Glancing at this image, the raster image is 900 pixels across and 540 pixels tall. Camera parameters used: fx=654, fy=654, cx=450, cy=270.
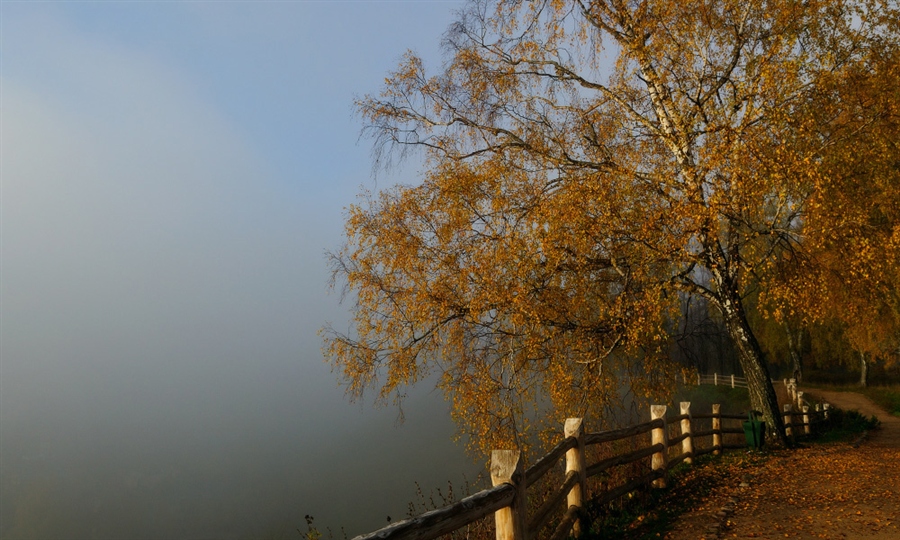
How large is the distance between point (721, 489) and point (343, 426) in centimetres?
3774

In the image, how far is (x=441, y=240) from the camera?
1331cm


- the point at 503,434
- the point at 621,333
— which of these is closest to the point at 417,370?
the point at 503,434

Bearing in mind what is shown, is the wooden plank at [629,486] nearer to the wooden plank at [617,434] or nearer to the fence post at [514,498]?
the wooden plank at [617,434]

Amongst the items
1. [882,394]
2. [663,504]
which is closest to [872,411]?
[882,394]

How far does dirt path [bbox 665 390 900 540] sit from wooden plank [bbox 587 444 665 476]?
0.91 m

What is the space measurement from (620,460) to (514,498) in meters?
3.37

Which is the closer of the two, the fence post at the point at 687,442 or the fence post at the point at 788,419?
the fence post at the point at 687,442

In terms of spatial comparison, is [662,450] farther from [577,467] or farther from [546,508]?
[546,508]

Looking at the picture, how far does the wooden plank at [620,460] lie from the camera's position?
7816 millimetres

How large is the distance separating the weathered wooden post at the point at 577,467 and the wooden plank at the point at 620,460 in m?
0.38

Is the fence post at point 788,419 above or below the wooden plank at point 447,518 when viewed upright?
below

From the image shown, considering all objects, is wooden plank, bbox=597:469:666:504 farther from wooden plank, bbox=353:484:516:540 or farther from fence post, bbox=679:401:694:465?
wooden plank, bbox=353:484:516:540

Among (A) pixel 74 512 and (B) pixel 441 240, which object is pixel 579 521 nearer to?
(B) pixel 441 240

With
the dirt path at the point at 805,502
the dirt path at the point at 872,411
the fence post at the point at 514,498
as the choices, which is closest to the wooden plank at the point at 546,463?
the fence post at the point at 514,498
